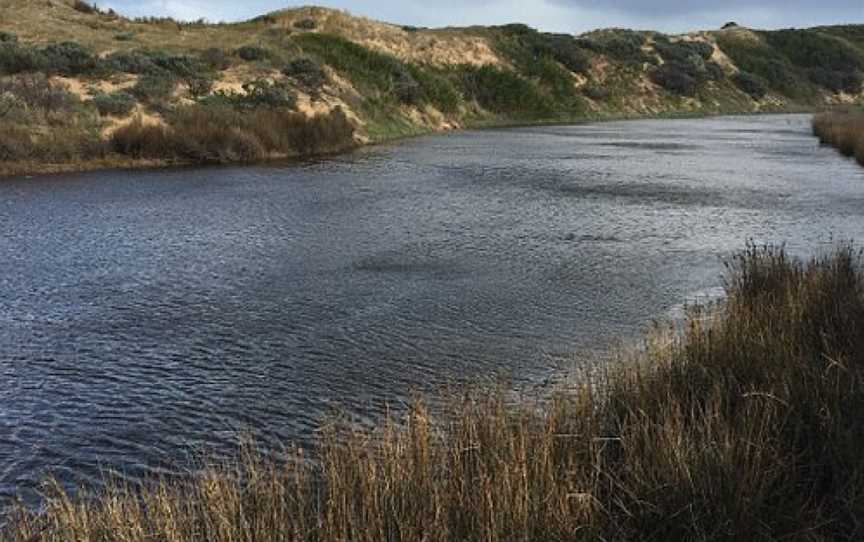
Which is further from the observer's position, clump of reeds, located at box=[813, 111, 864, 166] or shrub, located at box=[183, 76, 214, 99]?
shrub, located at box=[183, 76, 214, 99]

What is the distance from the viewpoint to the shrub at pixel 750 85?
104062 millimetres

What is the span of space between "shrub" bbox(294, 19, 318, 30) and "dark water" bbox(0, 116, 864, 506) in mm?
35302

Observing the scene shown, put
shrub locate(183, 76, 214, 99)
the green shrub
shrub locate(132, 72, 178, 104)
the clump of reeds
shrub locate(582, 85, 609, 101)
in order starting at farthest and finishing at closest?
shrub locate(582, 85, 609, 101)
the green shrub
shrub locate(183, 76, 214, 99)
shrub locate(132, 72, 178, 104)
the clump of reeds

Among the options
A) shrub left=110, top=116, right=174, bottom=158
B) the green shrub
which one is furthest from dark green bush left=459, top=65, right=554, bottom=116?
shrub left=110, top=116, right=174, bottom=158

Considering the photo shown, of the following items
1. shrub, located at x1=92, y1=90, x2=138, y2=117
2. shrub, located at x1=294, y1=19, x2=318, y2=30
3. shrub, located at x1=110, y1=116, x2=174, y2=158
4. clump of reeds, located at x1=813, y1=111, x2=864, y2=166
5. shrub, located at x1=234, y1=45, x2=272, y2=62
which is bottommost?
clump of reeds, located at x1=813, y1=111, x2=864, y2=166

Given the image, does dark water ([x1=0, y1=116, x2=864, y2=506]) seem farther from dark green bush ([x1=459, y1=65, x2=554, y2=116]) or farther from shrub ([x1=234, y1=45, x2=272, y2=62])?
dark green bush ([x1=459, y1=65, x2=554, y2=116])

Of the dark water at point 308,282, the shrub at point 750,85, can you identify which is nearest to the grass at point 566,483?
the dark water at point 308,282

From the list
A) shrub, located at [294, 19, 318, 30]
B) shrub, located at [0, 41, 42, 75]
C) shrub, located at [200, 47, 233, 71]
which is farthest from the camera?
shrub, located at [294, 19, 318, 30]

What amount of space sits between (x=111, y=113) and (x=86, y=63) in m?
7.45

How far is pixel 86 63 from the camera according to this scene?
4369 centimetres

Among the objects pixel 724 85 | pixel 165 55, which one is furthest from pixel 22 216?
pixel 724 85

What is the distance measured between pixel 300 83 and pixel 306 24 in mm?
18002

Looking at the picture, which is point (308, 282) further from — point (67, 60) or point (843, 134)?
point (843, 134)

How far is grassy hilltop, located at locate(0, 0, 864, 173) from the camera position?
36.5 metres
